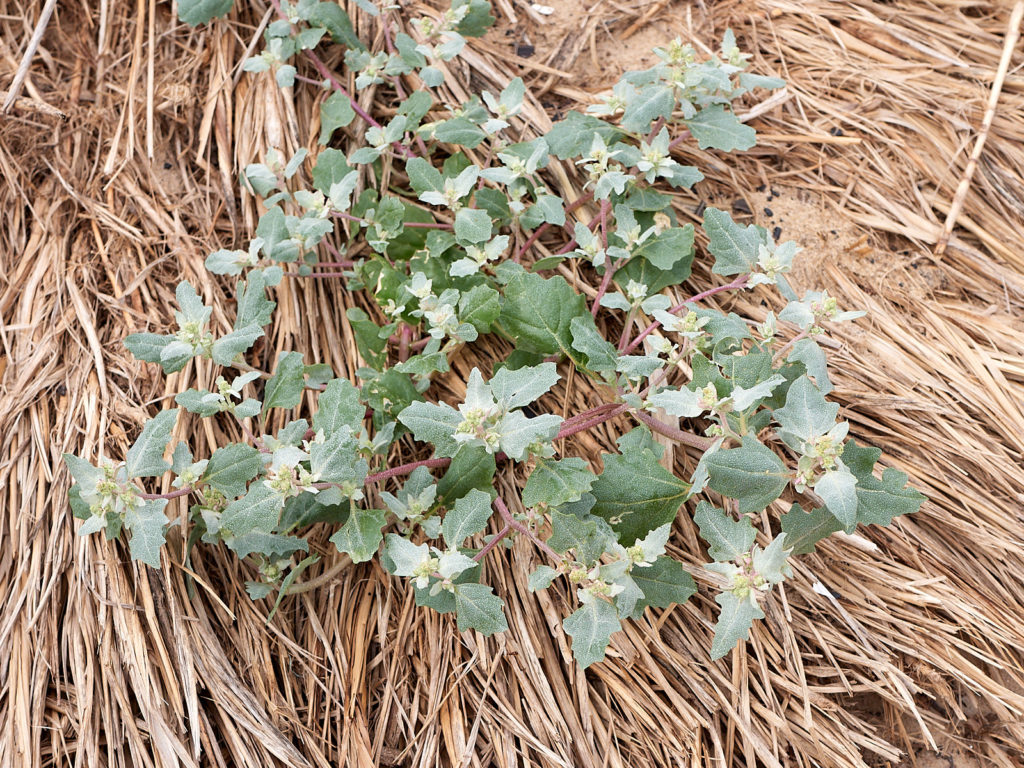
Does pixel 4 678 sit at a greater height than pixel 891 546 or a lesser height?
greater

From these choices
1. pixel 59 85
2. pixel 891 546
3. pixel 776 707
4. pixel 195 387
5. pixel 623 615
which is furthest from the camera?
pixel 59 85

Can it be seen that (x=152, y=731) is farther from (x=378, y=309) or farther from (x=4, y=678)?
(x=378, y=309)

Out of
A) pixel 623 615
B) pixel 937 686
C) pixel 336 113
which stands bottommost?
pixel 937 686

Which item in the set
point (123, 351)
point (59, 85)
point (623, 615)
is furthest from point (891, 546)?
point (59, 85)

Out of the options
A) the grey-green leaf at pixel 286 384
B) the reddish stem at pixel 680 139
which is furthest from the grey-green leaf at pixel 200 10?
the reddish stem at pixel 680 139

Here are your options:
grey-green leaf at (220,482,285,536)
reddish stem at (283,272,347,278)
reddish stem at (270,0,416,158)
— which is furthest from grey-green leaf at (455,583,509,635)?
reddish stem at (270,0,416,158)

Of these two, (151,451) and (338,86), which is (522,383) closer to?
(151,451)
